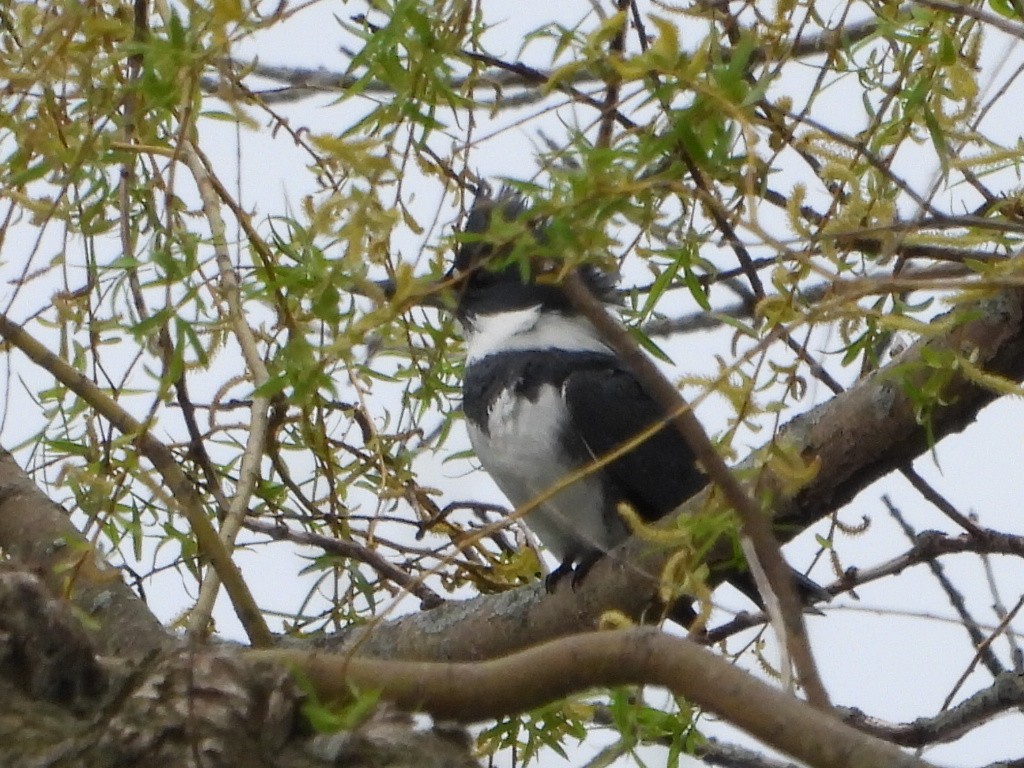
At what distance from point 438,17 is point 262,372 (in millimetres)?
414

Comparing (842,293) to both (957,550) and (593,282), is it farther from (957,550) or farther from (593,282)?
(593,282)

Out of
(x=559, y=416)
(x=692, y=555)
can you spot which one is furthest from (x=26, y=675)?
(x=559, y=416)

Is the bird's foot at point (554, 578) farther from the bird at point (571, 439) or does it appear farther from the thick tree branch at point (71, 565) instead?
the thick tree branch at point (71, 565)

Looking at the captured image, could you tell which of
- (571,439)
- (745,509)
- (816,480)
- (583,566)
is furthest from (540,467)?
(745,509)

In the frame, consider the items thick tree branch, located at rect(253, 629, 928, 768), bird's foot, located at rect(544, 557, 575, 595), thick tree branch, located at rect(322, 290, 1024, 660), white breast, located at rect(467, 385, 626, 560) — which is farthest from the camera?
white breast, located at rect(467, 385, 626, 560)

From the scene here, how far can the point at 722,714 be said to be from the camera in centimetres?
78

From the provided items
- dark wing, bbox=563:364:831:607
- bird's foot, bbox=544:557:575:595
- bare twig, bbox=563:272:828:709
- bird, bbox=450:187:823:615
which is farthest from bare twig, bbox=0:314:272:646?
dark wing, bbox=563:364:831:607

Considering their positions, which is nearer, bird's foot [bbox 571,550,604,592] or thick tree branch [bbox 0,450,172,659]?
thick tree branch [bbox 0,450,172,659]

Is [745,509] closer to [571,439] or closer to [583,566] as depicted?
[583,566]

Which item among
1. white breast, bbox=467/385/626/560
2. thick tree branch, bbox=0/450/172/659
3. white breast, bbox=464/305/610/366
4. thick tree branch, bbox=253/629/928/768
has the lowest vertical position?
thick tree branch, bbox=253/629/928/768

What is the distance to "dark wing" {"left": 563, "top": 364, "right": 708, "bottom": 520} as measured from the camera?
2.06m

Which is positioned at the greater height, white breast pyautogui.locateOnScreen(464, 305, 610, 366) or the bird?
white breast pyautogui.locateOnScreen(464, 305, 610, 366)

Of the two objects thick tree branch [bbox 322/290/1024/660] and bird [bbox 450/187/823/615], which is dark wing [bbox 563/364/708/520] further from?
thick tree branch [bbox 322/290/1024/660]

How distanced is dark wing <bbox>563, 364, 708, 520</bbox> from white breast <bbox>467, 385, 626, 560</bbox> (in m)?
0.03
